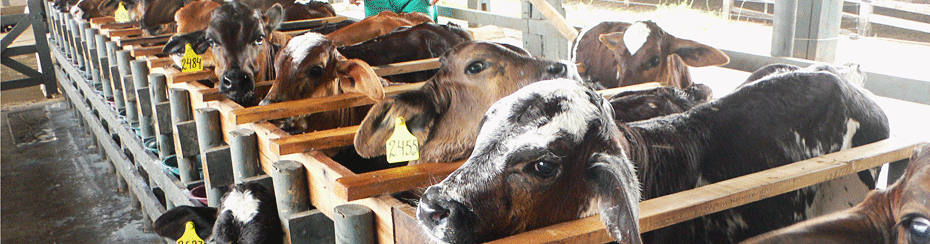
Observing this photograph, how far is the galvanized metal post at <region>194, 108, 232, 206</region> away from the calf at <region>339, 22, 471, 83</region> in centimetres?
69

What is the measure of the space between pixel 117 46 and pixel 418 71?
103 inches

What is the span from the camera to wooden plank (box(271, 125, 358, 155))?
2.25 meters

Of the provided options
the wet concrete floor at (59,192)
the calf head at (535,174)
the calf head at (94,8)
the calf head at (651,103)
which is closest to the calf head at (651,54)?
the calf head at (651,103)

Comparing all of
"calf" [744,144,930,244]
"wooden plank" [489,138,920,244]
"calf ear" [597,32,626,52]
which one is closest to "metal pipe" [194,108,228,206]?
"calf ear" [597,32,626,52]

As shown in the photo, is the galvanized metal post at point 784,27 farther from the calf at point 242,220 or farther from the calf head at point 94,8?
the calf head at point 94,8

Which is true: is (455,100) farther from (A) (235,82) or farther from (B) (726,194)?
(A) (235,82)

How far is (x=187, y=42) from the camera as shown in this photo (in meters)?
3.87

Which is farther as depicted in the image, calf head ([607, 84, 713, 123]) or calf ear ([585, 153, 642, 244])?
calf head ([607, 84, 713, 123])

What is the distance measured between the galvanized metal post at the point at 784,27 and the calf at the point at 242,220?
223 centimetres

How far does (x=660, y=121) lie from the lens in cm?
197

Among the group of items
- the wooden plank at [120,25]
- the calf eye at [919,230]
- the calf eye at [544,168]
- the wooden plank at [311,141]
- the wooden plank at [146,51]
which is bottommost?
the wooden plank at [311,141]

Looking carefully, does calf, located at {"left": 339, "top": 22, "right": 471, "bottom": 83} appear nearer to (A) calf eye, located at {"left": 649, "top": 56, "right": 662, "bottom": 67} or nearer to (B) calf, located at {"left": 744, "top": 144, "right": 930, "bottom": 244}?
(A) calf eye, located at {"left": 649, "top": 56, "right": 662, "bottom": 67}

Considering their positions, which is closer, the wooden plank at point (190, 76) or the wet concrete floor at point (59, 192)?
the wooden plank at point (190, 76)

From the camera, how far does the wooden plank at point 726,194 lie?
4.53 ft
